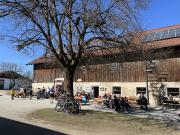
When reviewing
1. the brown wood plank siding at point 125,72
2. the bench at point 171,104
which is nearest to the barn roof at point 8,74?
the brown wood plank siding at point 125,72

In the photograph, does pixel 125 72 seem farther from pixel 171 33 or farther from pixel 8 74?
pixel 8 74

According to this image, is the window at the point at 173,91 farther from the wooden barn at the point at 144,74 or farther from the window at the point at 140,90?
the window at the point at 140,90

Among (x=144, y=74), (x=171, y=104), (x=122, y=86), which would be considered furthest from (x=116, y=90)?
(x=171, y=104)

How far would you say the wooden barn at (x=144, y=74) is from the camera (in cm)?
2522

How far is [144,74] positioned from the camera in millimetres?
27547

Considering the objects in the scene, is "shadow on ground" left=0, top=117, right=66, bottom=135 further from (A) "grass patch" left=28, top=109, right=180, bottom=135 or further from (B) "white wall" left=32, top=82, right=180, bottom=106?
(B) "white wall" left=32, top=82, right=180, bottom=106

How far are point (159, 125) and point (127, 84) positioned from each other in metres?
15.0

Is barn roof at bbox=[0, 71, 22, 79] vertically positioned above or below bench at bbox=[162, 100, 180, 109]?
above

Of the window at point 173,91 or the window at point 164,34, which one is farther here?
the window at point 164,34

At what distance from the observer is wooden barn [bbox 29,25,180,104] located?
25.2 meters

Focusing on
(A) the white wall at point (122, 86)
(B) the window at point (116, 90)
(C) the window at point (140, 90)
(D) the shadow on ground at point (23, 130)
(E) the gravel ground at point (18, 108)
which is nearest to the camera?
(D) the shadow on ground at point (23, 130)

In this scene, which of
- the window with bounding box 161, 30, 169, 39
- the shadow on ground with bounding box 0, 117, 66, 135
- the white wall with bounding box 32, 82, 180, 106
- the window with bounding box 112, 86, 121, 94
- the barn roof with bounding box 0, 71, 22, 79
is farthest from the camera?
the barn roof with bounding box 0, 71, 22, 79

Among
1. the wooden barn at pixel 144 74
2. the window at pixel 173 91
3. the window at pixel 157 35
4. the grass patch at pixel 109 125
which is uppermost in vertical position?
the window at pixel 157 35

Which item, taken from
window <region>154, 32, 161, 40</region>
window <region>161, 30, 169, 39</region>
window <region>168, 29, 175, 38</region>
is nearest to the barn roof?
window <region>154, 32, 161, 40</region>
